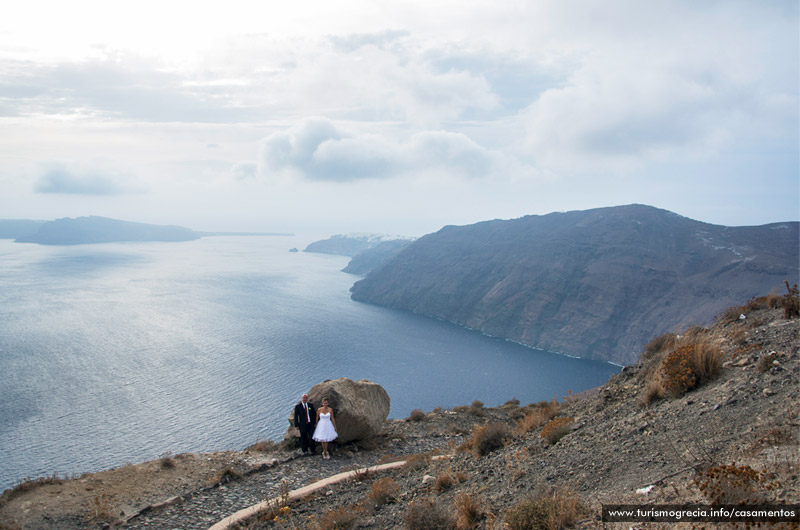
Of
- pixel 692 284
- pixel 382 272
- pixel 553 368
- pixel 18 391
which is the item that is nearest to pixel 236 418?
pixel 18 391

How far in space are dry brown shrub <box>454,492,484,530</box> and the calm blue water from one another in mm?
37904

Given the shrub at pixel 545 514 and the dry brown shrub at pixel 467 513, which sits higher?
the shrub at pixel 545 514

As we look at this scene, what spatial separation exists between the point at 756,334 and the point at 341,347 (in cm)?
7270

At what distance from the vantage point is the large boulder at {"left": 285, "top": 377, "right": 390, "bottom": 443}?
40.1ft

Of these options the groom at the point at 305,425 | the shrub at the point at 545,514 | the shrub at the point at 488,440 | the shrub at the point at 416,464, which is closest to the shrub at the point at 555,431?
the shrub at the point at 488,440

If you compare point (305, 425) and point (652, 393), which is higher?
point (652, 393)

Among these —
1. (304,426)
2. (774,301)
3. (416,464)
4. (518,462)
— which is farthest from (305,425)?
(774,301)

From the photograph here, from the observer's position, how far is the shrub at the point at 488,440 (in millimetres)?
9116

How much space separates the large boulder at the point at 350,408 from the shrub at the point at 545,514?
798 centimetres

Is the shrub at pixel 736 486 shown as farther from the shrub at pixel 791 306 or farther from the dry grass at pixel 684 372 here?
the shrub at pixel 791 306

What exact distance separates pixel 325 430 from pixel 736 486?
9.36 metres

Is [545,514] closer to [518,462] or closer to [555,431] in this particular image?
[518,462]

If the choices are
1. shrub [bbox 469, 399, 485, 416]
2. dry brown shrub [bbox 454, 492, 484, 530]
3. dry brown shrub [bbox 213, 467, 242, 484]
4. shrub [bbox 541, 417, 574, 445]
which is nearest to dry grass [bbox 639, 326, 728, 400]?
shrub [bbox 541, 417, 574, 445]

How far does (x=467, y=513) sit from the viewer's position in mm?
5473
